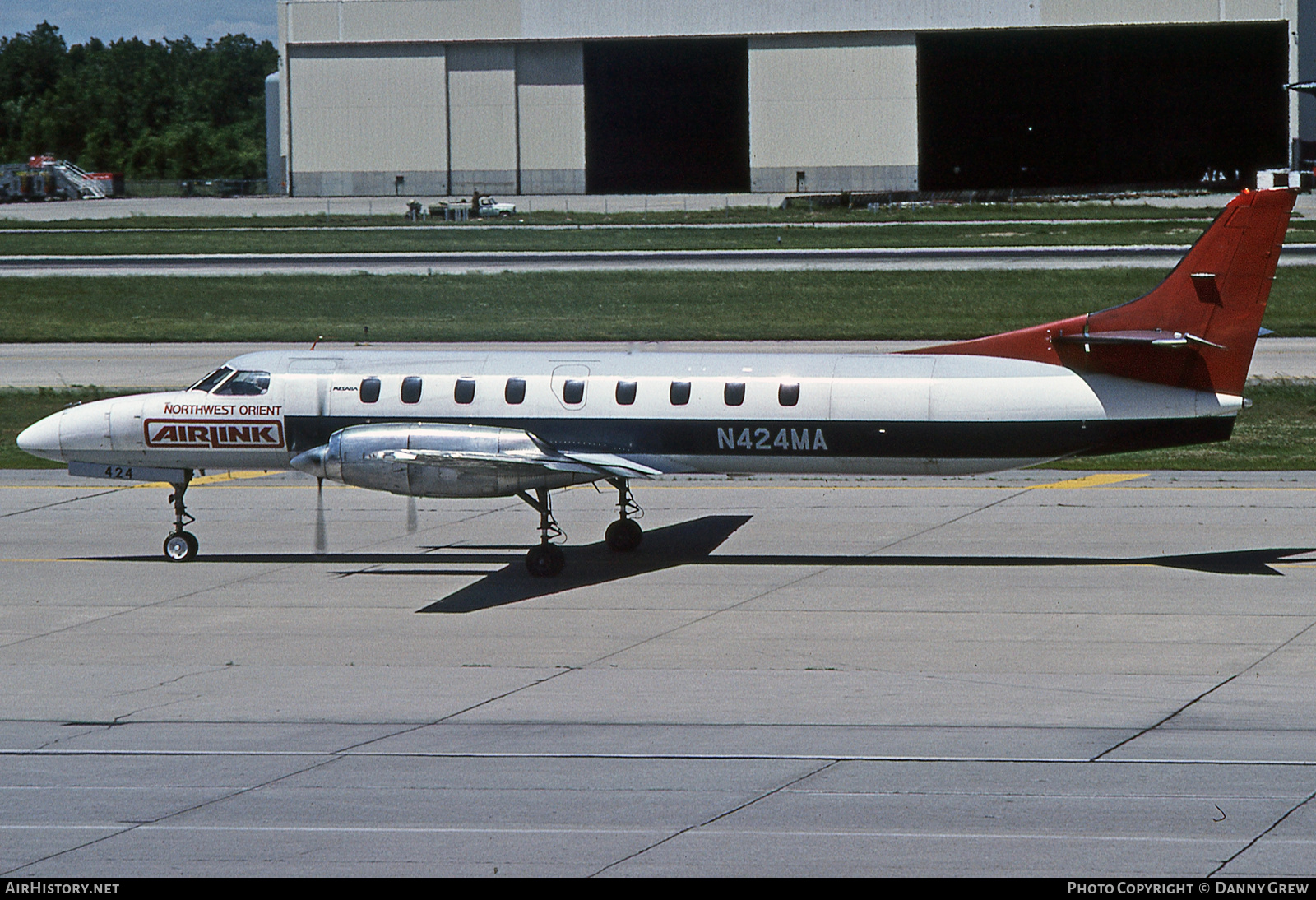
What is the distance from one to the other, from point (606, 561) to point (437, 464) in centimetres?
323

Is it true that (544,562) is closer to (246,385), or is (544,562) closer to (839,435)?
(839,435)

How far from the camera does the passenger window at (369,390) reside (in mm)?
22188

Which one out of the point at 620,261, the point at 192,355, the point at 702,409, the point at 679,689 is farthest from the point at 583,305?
the point at 679,689

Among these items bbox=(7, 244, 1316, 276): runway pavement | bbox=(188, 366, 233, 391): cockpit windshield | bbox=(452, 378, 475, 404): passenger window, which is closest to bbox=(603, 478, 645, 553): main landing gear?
bbox=(452, 378, 475, 404): passenger window

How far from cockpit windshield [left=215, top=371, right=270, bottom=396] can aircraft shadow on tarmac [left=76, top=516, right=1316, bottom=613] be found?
7.85 feet

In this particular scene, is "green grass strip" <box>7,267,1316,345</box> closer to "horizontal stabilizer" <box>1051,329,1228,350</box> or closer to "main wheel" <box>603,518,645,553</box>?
"main wheel" <box>603,518,645,553</box>

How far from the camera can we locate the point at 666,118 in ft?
382

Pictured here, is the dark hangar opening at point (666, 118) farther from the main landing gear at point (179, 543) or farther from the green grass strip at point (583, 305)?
the main landing gear at point (179, 543)

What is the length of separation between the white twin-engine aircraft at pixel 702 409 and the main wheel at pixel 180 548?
0.08 ft

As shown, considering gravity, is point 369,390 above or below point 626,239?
below

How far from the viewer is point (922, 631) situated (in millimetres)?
17984

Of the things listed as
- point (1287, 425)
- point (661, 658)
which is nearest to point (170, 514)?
point (661, 658)

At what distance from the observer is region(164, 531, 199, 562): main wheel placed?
74.0 feet
